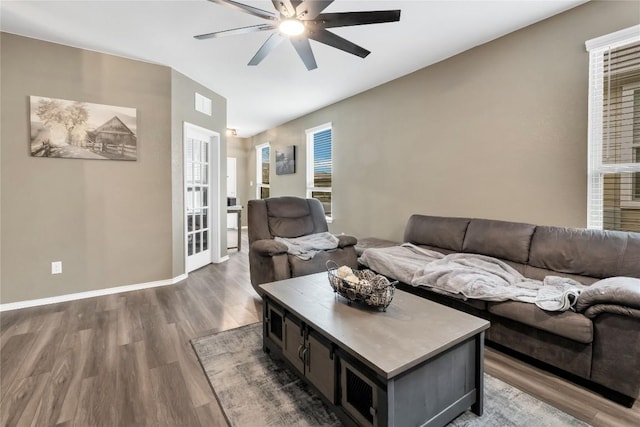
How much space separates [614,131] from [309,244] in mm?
2652

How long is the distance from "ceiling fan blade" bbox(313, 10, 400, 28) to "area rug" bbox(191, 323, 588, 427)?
2228mm

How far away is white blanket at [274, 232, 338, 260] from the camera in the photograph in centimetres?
293

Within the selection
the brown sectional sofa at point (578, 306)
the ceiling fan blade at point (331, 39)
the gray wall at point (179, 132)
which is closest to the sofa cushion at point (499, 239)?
the brown sectional sofa at point (578, 306)

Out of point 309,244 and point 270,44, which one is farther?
point 309,244

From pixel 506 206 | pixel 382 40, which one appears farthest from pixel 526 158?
pixel 382 40

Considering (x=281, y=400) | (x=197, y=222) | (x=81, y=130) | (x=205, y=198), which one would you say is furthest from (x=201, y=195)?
(x=281, y=400)

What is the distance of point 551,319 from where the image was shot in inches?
69.8

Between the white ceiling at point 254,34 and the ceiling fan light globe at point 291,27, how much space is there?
1.85ft

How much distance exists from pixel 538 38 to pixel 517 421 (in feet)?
9.60

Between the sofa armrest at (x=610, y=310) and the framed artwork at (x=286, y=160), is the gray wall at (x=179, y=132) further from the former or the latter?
the sofa armrest at (x=610, y=310)

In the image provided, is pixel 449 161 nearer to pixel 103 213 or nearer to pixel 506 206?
pixel 506 206

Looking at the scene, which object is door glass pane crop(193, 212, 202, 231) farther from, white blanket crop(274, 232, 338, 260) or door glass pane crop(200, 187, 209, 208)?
white blanket crop(274, 232, 338, 260)

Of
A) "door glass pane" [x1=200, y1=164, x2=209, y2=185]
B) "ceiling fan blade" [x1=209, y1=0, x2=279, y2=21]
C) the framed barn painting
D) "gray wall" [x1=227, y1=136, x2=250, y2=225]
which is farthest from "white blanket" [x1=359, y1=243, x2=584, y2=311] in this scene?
"gray wall" [x1=227, y1=136, x2=250, y2=225]

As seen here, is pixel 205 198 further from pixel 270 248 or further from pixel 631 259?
pixel 631 259
